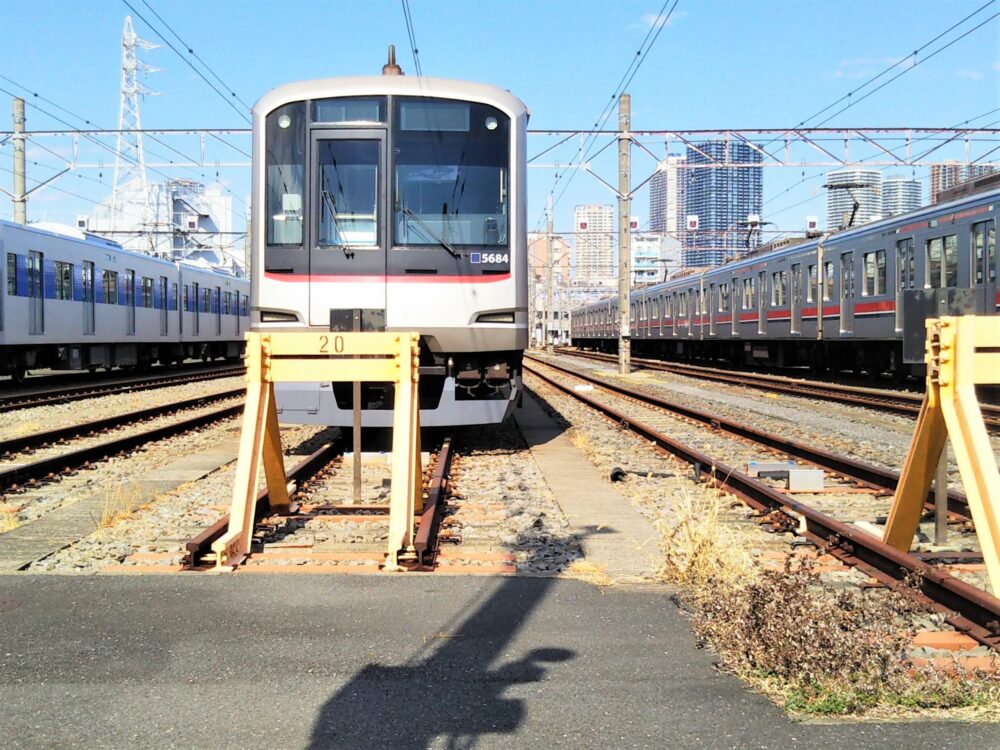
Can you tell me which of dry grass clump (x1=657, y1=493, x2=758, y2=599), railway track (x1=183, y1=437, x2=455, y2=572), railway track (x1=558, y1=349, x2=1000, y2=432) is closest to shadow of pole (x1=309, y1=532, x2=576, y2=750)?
dry grass clump (x1=657, y1=493, x2=758, y2=599)

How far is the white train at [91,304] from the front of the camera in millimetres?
19703

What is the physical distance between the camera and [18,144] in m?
25.8

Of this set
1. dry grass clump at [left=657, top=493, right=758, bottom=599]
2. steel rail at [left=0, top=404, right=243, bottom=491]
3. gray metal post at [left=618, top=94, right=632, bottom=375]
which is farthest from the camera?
gray metal post at [left=618, top=94, right=632, bottom=375]

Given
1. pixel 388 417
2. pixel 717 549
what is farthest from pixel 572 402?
pixel 717 549

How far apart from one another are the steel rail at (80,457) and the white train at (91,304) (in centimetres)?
793

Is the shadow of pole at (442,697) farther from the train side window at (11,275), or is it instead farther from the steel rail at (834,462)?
the train side window at (11,275)

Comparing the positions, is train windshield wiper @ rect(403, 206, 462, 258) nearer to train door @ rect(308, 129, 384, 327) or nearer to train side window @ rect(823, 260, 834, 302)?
train door @ rect(308, 129, 384, 327)

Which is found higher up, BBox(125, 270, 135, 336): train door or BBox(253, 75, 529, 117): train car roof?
BBox(253, 75, 529, 117): train car roof

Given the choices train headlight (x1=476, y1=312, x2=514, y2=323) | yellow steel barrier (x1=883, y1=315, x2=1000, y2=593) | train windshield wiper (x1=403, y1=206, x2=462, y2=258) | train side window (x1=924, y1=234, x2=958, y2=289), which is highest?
train side window (x1=924, y1=234, x2=958, y2=289)

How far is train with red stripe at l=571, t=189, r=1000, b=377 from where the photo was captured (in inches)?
630

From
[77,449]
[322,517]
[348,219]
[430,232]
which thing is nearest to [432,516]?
[322,517]

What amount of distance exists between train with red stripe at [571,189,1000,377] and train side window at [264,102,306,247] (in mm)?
5481

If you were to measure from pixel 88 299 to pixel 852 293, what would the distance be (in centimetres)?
1729

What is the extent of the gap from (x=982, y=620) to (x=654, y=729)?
1784 millimetres
